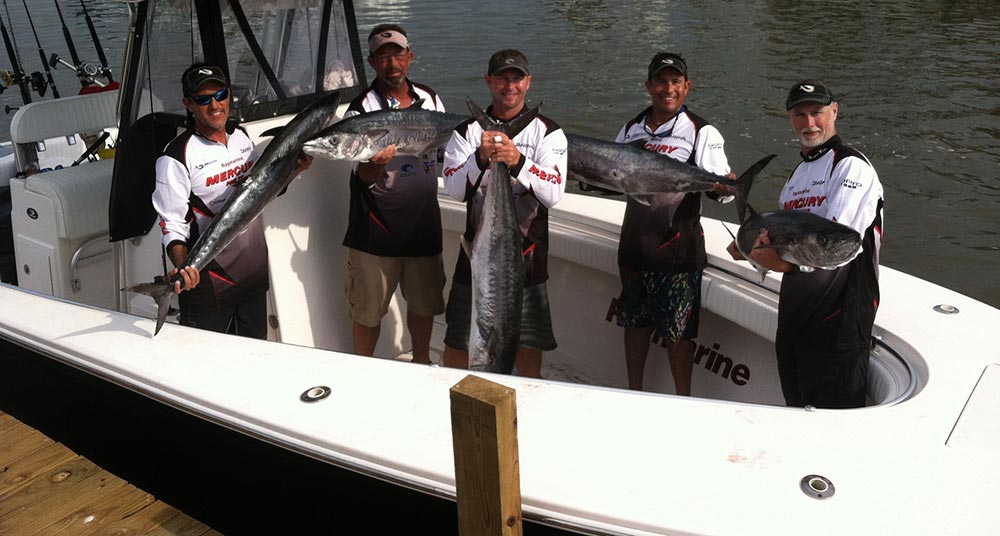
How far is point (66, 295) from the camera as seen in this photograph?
387 centimetres

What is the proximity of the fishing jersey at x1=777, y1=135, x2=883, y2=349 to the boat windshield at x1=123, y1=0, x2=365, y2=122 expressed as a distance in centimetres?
234

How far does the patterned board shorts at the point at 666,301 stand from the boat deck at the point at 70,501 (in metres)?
1.99

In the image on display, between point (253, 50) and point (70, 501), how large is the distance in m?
2.08

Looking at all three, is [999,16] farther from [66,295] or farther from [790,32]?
[66,295]

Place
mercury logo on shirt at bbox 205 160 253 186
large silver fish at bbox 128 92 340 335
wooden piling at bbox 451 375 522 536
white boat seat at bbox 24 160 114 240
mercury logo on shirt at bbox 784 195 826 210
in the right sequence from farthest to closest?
1. white boat seat at bbox 24 160 114 240
2. mercury logo on shirt at bbox 205 160 253 186
3. large silver fish at bbox 128 92 340 335
4. mercury logo on shirt at bbox 784 195 826 210
5. wooden piling at bbox 451 375 522 536

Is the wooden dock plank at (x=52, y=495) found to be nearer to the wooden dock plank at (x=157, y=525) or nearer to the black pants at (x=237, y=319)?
the wooden dock plank at (x=157, y=525)

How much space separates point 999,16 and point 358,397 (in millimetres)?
19905

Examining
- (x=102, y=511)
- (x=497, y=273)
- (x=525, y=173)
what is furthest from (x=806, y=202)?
(x=102, y=511)

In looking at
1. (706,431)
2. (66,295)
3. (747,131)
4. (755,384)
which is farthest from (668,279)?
(747,131)

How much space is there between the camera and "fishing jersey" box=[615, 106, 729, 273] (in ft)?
11.2

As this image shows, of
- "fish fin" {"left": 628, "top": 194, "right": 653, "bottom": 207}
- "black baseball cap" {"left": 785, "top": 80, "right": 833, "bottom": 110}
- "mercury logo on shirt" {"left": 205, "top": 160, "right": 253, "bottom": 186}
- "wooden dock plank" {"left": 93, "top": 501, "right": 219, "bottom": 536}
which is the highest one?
"black baseball cap" {"left": 785, "top": 80, "right": 833, "bottom": 110}

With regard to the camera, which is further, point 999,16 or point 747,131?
point 999,16

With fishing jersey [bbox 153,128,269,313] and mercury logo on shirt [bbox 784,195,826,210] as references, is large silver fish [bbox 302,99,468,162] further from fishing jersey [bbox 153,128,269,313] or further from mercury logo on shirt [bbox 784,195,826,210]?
mercury logo on shirt [bbox 784,195,826,210]

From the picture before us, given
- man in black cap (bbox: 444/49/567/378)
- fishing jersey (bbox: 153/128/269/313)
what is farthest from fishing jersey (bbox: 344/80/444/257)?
fishing jersey (bbox: 153/128/269/313)
